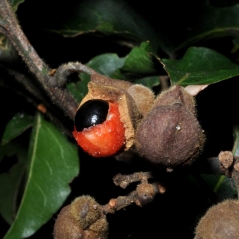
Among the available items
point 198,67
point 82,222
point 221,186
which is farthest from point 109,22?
point 82,222

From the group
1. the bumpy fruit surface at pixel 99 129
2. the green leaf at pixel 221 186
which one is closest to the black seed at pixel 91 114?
the bumpy fruit surface at pixel 99 129

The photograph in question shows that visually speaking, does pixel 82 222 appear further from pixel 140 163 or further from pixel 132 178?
pixel 140 163

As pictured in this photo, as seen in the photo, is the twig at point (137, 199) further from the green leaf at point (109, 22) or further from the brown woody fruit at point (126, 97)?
the green leaf at point (109, 22)

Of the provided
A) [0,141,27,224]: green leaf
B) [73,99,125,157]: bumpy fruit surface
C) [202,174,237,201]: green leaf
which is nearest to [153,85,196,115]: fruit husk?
A: [73,99,125,157]: bumpy fruit surface

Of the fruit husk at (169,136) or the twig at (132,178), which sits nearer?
the fruit husk at (169,136)

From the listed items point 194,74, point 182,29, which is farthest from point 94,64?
point 194,74

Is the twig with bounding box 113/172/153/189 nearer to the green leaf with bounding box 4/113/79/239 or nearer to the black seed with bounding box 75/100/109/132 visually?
the black seed with bounding box 75/100/109/132

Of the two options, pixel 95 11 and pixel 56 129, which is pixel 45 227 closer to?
pixel 56 129
